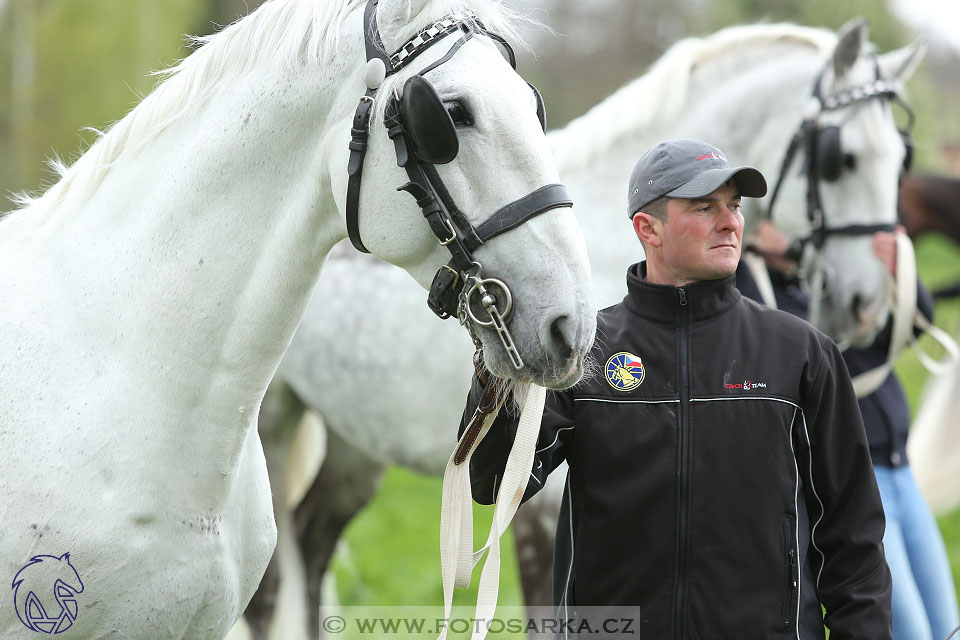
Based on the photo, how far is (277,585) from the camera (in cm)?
405

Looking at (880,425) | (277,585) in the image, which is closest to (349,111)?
(880,425)

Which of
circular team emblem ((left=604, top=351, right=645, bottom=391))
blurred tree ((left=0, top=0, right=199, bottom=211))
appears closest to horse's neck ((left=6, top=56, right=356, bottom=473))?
circular team emblem ((left=604, top=351, right=645, bottom=391))

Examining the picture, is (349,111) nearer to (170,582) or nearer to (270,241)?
(270,241)

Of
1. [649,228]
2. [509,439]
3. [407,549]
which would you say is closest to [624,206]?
[649,228]

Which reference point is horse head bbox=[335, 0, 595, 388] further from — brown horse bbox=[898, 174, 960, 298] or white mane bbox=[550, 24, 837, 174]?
brown horse bbox=[898, 174, 960, 298]

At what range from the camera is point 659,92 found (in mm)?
Answer: 3738

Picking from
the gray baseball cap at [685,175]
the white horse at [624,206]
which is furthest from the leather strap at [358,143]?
the white horse at [624,206]

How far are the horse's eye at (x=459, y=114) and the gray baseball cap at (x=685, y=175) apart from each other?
502 millimetres

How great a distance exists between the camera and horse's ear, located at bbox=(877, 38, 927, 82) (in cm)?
386

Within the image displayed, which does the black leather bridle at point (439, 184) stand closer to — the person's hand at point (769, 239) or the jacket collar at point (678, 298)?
the jacket collar at point (678, 298)

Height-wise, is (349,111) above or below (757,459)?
above

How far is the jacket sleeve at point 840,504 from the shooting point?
2.00m

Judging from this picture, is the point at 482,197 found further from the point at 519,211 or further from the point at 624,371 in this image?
the point at 624,371

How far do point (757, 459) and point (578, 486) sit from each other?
15.1 inches
